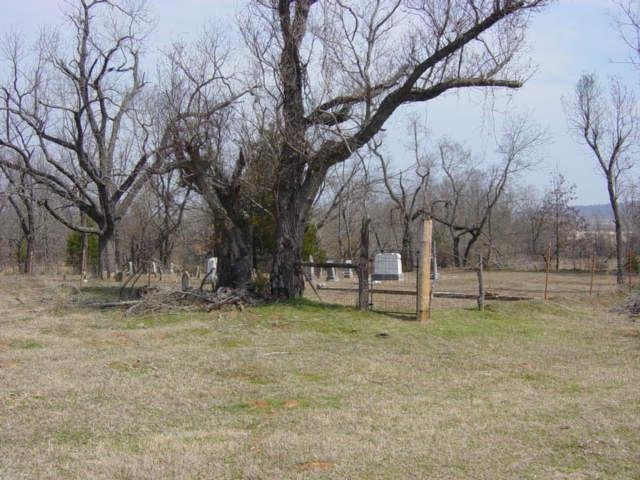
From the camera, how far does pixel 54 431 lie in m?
5.71

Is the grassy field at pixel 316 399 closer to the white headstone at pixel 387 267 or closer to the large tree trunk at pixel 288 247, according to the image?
the large tree trunk at pixel 288 247

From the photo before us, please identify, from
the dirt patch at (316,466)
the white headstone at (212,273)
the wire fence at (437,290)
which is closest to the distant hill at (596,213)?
the wire fence at (437,290)

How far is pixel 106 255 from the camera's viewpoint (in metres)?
29.2

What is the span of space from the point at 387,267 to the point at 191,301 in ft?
45.1

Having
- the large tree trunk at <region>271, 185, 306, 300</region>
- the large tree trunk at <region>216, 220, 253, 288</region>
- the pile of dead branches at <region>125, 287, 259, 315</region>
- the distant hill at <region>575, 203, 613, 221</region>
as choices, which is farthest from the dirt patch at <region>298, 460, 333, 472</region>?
the distant hill at <region>575, 203, 613, 221</region>

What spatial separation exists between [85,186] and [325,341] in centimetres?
1888

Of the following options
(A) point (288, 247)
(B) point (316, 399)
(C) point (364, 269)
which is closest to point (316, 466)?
(B) point (316, 399)

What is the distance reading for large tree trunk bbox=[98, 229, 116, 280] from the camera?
92.8ft

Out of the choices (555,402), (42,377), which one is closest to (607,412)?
(555,402)

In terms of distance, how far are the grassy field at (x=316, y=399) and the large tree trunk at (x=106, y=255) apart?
53.5 feet

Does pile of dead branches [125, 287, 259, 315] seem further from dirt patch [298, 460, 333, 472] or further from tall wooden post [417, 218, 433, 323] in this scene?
dirt patch [298, 460, 333, 472]

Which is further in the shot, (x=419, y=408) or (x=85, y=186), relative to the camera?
(x=85, y=186)

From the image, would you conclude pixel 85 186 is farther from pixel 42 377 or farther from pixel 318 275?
pixel 42 377

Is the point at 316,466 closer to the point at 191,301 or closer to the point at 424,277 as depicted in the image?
the point at 424,277
